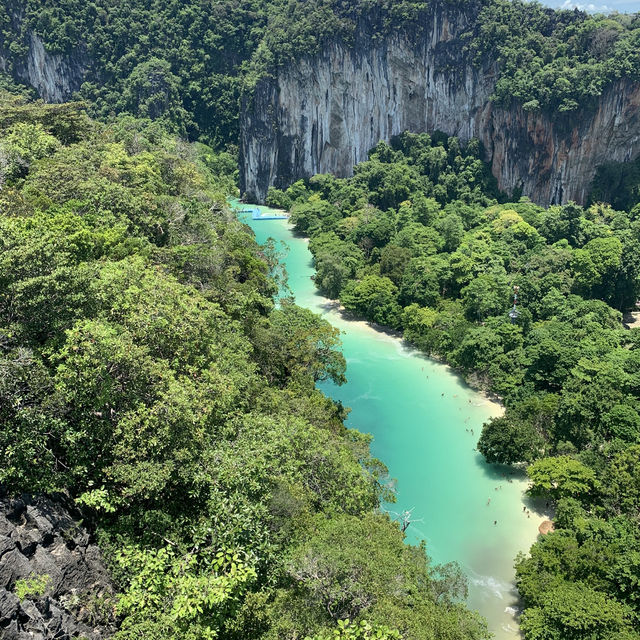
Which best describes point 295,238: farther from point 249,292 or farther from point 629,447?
point 629,447

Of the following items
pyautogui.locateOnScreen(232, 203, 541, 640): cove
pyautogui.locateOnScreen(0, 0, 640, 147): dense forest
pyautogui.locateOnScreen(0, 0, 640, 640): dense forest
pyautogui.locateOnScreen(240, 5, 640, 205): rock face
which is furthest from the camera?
pyautogui.locateOnScreen(0, 0, 640, 147): dense forest

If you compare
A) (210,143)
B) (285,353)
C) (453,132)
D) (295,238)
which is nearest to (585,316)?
(285,353)

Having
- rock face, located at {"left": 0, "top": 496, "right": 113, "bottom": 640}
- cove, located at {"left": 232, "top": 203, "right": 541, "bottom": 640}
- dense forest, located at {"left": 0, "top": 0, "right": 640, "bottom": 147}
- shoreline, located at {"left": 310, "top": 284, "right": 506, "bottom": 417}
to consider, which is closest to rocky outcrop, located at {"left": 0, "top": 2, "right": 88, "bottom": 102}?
dense forest, located at {"left": 0, "top": 0, "right": 640, "bottom": 147}

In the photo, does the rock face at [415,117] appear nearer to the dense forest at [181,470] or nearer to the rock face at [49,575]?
the dense forest at [181,470]

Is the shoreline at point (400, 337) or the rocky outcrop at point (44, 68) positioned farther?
the rocky outcrop at point (44, 68)

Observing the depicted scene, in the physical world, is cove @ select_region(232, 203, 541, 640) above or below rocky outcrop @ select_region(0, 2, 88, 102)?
below

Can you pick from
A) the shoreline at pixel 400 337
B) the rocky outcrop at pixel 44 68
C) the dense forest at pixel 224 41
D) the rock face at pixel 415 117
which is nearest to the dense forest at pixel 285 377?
the shoreline at pixel 400 337

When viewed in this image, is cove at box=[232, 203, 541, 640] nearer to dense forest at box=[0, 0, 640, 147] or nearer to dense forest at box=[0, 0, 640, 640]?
dense forest at box=[0, 0, 640, 640]
